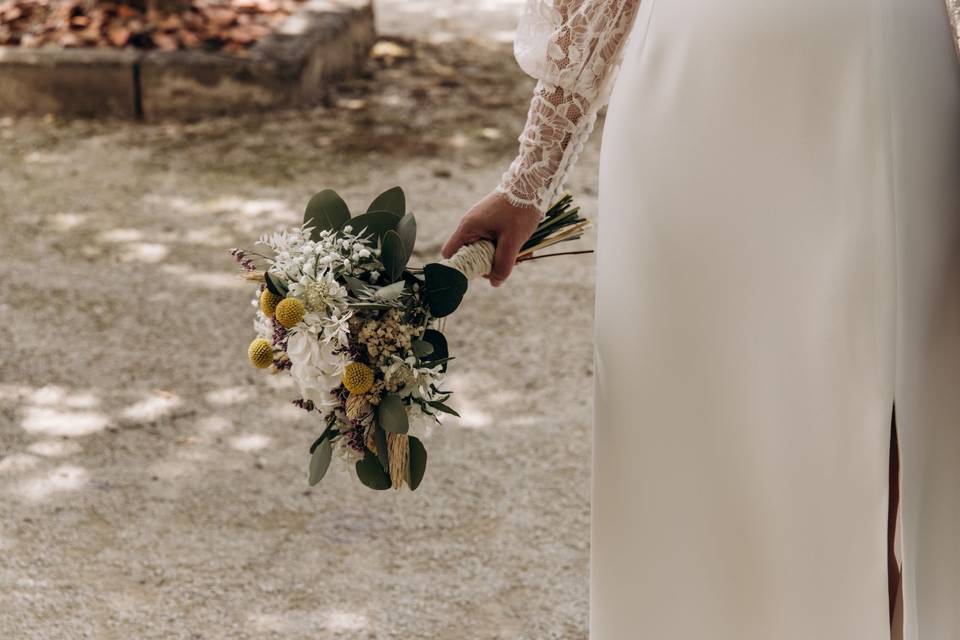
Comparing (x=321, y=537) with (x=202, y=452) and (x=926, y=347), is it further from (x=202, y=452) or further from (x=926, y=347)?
(x=926, y=347)

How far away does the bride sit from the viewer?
147 centimetres

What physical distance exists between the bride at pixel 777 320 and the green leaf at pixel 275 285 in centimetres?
47

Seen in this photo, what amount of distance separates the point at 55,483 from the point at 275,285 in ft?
6.46

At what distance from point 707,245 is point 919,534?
0.48m

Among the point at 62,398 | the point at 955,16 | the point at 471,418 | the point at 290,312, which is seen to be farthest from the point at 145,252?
the point at 955,16

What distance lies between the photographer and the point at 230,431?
145 inches

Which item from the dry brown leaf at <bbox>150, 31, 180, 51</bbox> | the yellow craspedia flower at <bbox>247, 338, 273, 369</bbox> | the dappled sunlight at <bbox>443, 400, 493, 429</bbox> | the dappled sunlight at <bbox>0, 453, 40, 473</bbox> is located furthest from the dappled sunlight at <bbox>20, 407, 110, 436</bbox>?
the dry brown leaf at <bbox>150, 31, 180, 51</bbox>

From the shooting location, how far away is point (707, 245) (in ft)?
5.27

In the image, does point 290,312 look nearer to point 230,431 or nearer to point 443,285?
point 443,285

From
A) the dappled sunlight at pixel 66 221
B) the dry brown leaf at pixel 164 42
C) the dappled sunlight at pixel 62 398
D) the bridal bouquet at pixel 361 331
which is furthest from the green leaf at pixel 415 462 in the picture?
the dry brown leaf at pixel 164 42

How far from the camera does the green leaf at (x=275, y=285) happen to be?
5.65 feet

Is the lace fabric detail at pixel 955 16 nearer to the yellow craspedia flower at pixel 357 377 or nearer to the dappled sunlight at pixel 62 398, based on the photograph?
the yellow craspedia flower at pixel 357 377

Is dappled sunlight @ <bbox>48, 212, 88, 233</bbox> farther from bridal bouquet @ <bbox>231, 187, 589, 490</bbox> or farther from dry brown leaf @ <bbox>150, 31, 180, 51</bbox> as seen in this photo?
bridal bouquet @ <bbox>231, 187, 589, 490</bbox>

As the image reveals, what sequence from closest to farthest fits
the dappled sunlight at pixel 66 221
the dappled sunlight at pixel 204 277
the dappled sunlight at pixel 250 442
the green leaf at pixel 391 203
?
the green leaf at pixel 391 203
the dappled sunlight at pixel 250 442
the dappled sunlight at pixel 204 277
the dappled sunlight at pixel 66 221
